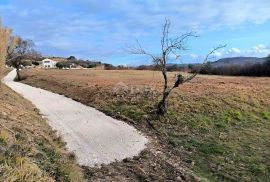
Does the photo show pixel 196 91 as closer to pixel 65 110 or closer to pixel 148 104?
pixel 148 104

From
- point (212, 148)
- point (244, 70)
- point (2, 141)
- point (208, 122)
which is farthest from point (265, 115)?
point (244, 70)

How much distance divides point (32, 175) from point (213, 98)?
17309 millimetres

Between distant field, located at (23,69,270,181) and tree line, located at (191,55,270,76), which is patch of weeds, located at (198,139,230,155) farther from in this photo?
tree line, located at (191,55,270,76)

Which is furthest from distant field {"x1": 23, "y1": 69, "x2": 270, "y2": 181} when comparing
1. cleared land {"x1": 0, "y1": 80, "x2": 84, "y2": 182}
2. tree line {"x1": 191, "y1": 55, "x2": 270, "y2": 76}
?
tree line {"x1": 191, "y1": 55, "x2": 270, "y2": 76}

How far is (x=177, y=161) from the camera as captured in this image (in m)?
14.6

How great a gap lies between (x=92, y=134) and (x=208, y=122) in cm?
565

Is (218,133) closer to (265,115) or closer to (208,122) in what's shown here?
(208,122)

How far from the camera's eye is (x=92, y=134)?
17047mm

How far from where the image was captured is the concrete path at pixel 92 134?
14211 millimetres

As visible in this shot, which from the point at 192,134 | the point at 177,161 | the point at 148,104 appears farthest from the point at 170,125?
the point at 177,161

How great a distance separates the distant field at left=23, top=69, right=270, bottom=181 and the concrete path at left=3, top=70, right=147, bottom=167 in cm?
93

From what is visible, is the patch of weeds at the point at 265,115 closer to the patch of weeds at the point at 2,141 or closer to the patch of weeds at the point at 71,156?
the patch of weeds at the point at 71,156

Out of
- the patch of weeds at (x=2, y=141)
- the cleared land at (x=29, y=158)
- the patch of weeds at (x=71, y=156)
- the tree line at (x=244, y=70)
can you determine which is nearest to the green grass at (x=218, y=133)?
the patch of weeds at (x=71, y=156)

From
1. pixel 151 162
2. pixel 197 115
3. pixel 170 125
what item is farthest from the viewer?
pixel 197 115
